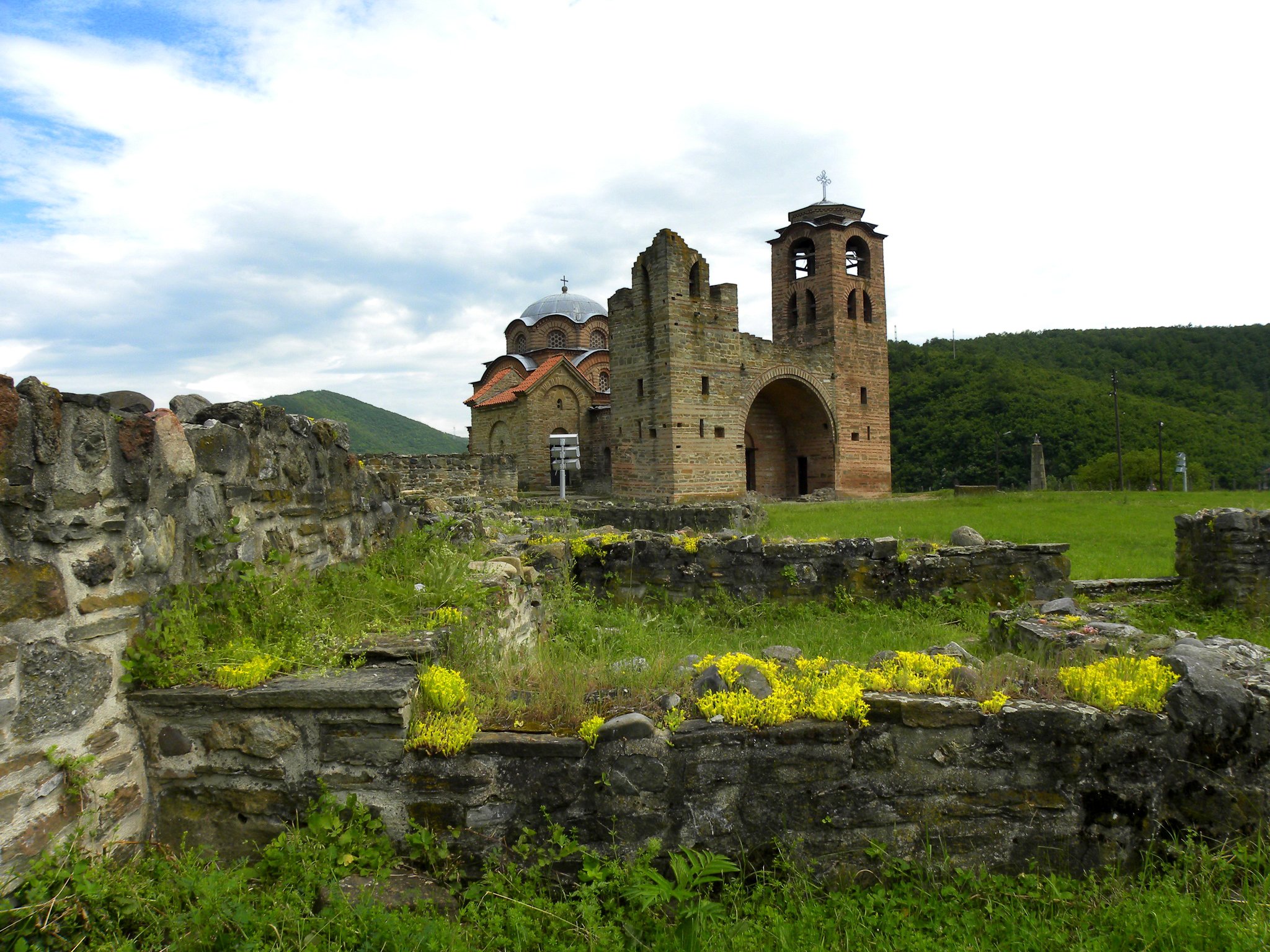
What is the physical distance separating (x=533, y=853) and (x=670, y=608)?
489 cm

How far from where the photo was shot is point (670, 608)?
24.3 ft

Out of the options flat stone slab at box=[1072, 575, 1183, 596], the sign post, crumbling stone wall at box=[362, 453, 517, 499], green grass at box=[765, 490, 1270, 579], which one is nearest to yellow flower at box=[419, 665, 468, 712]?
green grass at box=[765, 490, 1270, 579]

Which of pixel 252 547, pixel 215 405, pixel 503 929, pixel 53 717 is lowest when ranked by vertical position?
pixel 503 929

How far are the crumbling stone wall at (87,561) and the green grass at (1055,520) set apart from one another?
689 centimetres

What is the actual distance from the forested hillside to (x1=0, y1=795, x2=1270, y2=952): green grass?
135 ft

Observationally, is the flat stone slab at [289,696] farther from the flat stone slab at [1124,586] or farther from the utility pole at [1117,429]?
the utility pole at [1117,429]

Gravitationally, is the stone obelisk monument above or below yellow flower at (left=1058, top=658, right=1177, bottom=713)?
above

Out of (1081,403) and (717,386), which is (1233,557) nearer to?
(717,386)

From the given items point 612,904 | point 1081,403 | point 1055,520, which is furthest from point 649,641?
point 1081,403

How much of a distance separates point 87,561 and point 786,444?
28.5 metres

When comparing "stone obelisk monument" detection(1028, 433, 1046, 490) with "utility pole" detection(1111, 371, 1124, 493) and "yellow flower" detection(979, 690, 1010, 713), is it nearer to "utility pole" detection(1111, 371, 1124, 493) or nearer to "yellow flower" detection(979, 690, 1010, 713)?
"utility pole" detection(1111, 371, 1124, 493)

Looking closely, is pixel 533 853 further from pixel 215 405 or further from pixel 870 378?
pixel 870 378

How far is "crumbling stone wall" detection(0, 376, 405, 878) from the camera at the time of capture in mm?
2246

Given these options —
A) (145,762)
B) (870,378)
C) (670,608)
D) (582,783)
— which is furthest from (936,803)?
(870,378)
